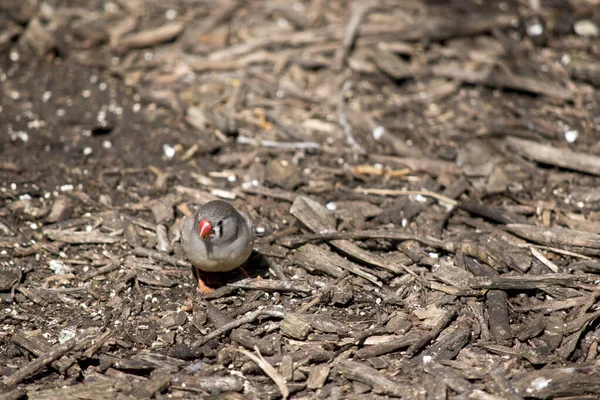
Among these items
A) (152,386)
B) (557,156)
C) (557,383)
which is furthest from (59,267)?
(557,156)

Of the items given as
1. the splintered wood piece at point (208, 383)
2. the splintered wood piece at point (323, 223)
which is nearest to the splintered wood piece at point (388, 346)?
the splintered wood piece at point (323, 223)

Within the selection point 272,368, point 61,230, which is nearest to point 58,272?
point 61,230

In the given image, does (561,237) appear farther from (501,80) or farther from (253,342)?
(253,342)

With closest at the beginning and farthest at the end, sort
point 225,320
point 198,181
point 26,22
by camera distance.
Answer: point 225,320 → point 198,181 → point 26,22

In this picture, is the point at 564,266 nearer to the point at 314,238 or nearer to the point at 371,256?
the point at 371,256

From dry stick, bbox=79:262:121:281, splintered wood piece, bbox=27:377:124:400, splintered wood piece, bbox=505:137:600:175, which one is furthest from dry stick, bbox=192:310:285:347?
splintered wood piece, bbox=505:137:600:175

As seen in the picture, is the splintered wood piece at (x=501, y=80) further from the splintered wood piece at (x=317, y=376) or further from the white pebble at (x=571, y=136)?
the splintered wood piece at (x=317, y=376)
